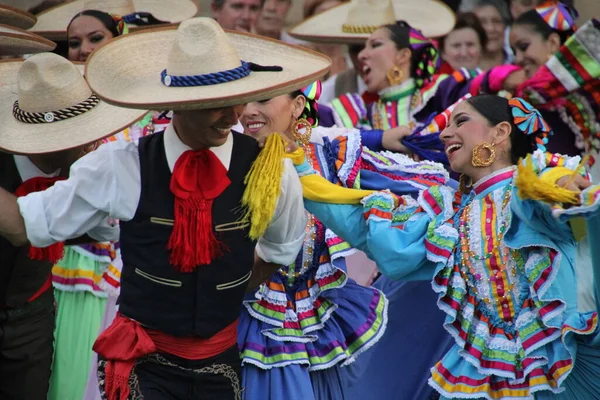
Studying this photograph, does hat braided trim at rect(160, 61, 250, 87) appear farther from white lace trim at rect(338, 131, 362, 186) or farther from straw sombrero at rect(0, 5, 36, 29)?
straw sombrero at rect(0, 5, 36, 29)

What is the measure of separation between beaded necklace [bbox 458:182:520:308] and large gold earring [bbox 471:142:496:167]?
0.49 feet

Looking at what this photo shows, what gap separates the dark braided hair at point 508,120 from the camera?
4.81m

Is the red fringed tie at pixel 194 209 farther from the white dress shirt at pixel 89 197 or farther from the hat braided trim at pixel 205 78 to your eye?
the hat braided trim at pixel 205 78

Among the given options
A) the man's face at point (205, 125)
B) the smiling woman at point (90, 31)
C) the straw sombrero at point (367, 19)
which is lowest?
the straw sombrero at point (367, 19)

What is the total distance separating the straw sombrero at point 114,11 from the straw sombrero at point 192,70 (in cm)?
309

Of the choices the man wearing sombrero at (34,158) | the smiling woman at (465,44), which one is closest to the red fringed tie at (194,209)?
the man wearing sombrero at (34,158)

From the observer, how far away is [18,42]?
539 centimetres

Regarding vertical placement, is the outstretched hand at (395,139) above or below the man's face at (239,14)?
above

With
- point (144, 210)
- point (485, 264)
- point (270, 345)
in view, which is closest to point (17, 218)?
point (144, 210)

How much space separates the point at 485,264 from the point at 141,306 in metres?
1.37

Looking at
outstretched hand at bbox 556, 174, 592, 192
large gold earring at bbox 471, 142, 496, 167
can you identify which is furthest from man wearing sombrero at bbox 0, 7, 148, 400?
outstretched hand at bbox 556, 174, 592, 192

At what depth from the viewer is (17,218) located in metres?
3.90

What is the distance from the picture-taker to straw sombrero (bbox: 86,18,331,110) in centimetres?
383

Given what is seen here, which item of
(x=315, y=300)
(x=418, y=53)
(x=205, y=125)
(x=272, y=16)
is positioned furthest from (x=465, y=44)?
(x=205, y=125)
